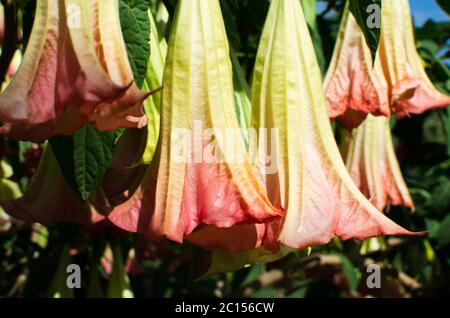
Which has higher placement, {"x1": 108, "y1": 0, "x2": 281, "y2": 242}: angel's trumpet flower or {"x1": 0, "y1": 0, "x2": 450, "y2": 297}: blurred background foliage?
{"x1": 108, "y1": 0, "x2": 281, "y2": 242}: angel's trumpet flower

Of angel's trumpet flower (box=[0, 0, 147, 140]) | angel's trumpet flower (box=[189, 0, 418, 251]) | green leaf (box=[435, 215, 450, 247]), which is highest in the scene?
angel's trumpet flower (box=[0, 0, 147, 140])

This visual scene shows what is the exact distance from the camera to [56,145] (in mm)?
1041

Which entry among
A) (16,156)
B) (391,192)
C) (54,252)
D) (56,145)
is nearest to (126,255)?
(54,252)

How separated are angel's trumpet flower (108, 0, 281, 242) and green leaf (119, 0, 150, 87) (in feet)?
0.13

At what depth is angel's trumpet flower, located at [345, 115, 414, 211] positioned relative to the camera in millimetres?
1592

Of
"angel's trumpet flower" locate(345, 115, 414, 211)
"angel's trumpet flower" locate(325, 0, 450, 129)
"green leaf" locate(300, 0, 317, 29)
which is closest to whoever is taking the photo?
"angel's trumpet flower" locate(325, 0, 450, 129)

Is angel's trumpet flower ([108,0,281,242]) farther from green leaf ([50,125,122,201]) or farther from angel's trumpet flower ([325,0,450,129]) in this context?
angel's trumpet flower ([325,0,450,129])

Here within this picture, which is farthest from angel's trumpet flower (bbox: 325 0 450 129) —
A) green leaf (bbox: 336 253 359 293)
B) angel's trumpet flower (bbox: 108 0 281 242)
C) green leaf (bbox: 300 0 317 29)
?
green leaf (bbox: 336 253 359 293)

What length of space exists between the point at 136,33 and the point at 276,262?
189cm

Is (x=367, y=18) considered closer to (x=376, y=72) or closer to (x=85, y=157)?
(x=376, y=72)

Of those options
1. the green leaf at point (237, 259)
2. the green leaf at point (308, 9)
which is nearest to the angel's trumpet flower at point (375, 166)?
the green leaf at point (308, 9)

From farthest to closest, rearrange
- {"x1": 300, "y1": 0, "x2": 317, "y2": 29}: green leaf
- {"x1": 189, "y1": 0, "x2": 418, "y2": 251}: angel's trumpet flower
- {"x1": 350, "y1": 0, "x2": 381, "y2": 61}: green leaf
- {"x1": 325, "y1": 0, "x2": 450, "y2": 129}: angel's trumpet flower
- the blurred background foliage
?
1. the blurred background foliage
2. {"x1": 300, "y1": 0, "x2": 317, "y2": 29}: green leaf
3. {"x1": 325, "y1": 0, "x2": 450, "y2": 129}: angel's trumpet flower
4. {"x1": 350, "y1": 0, "x2": 381, "y2": 61}: green leaf
5. {"x1": 189, "y1": 0, "x2": 418, "y2": 251}: angel's trumpet flower

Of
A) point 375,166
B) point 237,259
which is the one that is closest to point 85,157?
point 237,259
